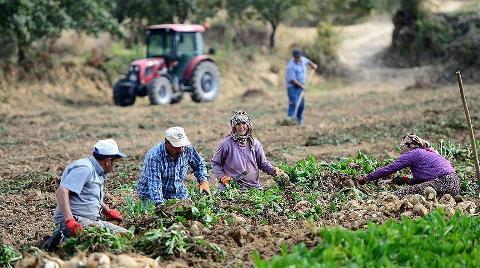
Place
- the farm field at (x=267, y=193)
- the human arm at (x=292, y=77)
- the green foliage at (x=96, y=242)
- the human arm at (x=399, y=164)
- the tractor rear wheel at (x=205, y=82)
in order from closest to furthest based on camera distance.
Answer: the farm field at (x=267, y=193) → the green foliage at (x=96, y=242) → the human arm at (x=399, y=164) → the human arm at (x=292, y=77) → the tractor rear wheel at (x=205, y=82)

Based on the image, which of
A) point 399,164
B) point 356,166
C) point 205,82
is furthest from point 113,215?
point 205,82

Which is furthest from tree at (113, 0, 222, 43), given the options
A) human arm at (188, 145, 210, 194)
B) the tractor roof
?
human arm at (188, 145, 210, 194)

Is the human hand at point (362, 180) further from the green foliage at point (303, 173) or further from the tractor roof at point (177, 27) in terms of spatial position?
the tractor roof at point (177, 27)

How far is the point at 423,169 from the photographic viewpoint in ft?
29.2

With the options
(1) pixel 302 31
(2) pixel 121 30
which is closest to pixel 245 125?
(2) pixel 121 30

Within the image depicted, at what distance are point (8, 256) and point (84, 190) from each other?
84cm

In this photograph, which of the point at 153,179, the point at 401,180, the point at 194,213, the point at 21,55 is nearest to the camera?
the point at 194,213

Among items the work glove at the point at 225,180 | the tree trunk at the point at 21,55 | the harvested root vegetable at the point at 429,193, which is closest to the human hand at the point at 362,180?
the harvested root vegetable at the point at 429,193

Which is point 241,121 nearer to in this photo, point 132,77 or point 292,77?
point 292,77

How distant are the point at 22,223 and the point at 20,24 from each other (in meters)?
13.3

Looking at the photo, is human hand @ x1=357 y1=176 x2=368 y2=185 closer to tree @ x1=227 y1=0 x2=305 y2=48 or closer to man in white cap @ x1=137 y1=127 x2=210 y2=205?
man in white cap @ x1=137 y1=127 x2=210 y2=205

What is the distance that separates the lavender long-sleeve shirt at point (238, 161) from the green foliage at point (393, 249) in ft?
8.23

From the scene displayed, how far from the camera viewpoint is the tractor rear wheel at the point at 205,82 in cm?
2309

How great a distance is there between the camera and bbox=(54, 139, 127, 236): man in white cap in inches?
266
